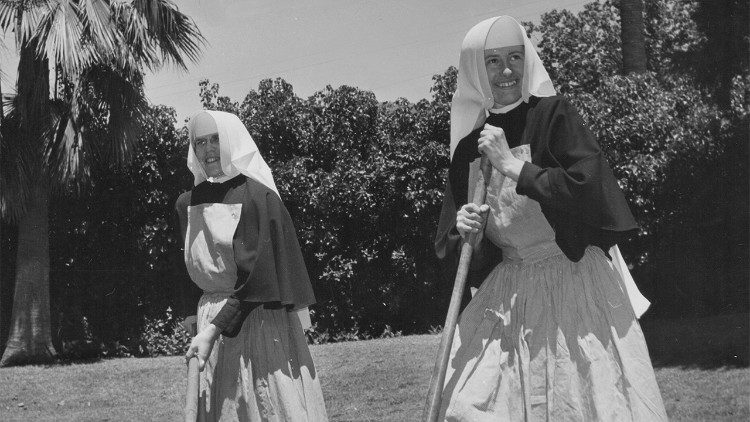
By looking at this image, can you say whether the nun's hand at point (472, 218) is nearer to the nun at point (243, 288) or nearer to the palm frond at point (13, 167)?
the nun at point (243, 288)

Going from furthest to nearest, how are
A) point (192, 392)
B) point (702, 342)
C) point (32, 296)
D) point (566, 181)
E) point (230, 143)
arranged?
point (32, 296) → point (702, 342) → point (230, 143) → point (192, 392) → point (566, 181)

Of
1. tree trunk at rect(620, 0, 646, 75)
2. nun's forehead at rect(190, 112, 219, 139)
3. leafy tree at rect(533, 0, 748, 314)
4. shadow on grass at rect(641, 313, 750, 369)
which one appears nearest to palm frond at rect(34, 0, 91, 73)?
leafy tree at rect(533, 0, 748, 314)

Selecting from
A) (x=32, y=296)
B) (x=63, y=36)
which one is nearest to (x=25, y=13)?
(x=63, y=36)

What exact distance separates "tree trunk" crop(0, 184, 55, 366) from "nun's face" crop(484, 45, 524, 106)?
11151 millimetres

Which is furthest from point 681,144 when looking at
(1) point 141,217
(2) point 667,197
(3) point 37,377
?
(3) point 37,377

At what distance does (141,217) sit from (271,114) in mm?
2533

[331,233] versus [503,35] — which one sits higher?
[503,35]

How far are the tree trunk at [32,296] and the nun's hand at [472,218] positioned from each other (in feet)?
36.8

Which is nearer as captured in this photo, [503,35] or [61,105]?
[503,35]

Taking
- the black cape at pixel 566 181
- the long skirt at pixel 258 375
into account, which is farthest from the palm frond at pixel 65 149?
the black cape at pixel 566 181

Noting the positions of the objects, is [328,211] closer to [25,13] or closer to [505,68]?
[25,13]

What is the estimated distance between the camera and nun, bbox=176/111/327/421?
402 centimetres

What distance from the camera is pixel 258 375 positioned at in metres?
4.09

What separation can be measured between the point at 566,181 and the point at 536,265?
0.34 metres
